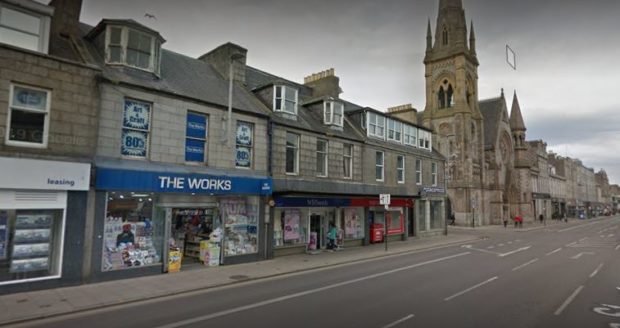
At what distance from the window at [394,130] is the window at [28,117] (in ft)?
70.3

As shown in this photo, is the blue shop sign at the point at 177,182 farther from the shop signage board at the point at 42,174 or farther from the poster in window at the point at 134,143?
the poster in window at the point at 134,143

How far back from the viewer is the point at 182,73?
17.0 m

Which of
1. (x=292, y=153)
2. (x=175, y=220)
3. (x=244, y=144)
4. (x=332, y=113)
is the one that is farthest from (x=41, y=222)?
(x=332, y=113)

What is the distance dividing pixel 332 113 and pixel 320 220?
259 inches

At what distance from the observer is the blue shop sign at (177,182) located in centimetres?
1225

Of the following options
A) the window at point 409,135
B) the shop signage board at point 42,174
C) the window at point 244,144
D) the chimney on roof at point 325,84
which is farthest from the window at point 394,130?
the shop signage board at point 42,174

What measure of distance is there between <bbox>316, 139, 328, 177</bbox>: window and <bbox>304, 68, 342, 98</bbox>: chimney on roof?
5642 millimetres

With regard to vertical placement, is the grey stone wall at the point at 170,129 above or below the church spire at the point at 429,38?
below

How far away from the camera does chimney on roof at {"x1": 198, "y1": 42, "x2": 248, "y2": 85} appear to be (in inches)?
773

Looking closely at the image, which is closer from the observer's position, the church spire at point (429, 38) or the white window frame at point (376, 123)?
the white window frame at point (376, 123)

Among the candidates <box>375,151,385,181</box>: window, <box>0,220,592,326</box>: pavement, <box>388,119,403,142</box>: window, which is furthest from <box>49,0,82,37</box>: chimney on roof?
<box>388,119,403,142</box>: window

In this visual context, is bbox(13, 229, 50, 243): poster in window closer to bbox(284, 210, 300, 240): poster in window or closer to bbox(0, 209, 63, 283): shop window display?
bbox(0, 209, 63, 283): shop window display

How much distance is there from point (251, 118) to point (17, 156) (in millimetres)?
8992

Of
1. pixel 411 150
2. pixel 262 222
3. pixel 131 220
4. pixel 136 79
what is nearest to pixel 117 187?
pixel 131 220
